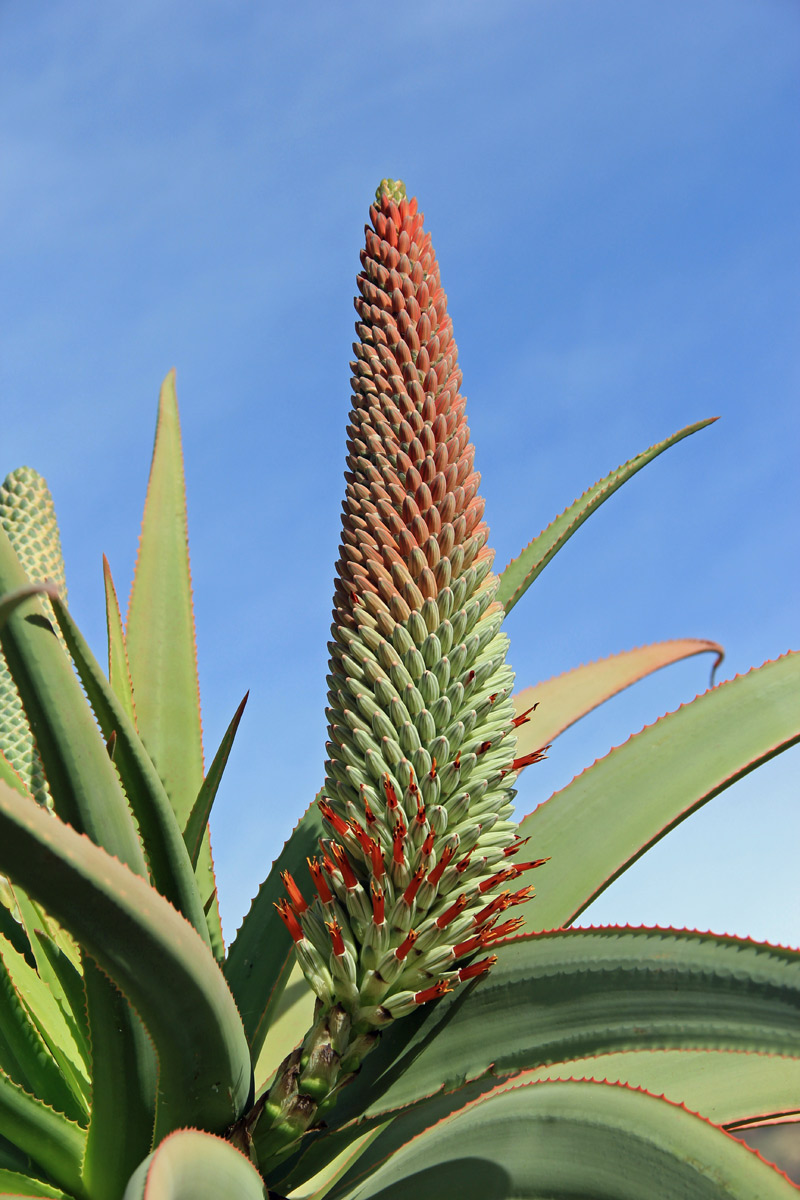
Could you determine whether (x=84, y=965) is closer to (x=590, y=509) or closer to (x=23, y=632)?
(x=23, y=632)

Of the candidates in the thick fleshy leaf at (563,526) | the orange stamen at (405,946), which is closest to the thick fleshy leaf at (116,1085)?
the orange stamen at (405,946)

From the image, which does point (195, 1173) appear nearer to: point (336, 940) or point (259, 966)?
point (336, 940)

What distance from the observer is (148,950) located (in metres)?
1.35

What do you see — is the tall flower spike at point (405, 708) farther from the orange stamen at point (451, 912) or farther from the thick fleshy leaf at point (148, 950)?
the thick fleshy leaf at point (148, 950)

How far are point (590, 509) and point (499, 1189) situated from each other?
5.01 ft

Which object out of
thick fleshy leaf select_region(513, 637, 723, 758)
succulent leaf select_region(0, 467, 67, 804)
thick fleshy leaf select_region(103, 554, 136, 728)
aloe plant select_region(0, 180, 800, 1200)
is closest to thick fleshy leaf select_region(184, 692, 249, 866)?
aloe plant select_region(0, 180, 800, 1200)

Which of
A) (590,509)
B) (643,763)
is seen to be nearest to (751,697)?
(643,763)

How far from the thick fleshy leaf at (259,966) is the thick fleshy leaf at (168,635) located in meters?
0.09

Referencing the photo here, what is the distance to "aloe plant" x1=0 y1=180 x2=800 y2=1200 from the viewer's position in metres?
1.51

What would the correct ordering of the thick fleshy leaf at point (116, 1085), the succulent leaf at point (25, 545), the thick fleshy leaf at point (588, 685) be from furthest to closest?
the succulent leaf at point (25, 545), the thick fleshy leaf at point (588, 685), the thick fleshy leaf at point (116, 1085)

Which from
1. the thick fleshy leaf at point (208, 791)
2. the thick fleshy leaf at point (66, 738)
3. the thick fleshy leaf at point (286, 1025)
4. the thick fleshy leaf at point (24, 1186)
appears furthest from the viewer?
the thick fleshy leaf at point (286, 1025)

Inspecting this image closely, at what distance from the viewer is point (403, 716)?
6.14 ft

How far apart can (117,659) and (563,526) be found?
3.83ft

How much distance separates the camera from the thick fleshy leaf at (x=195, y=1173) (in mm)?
1293
